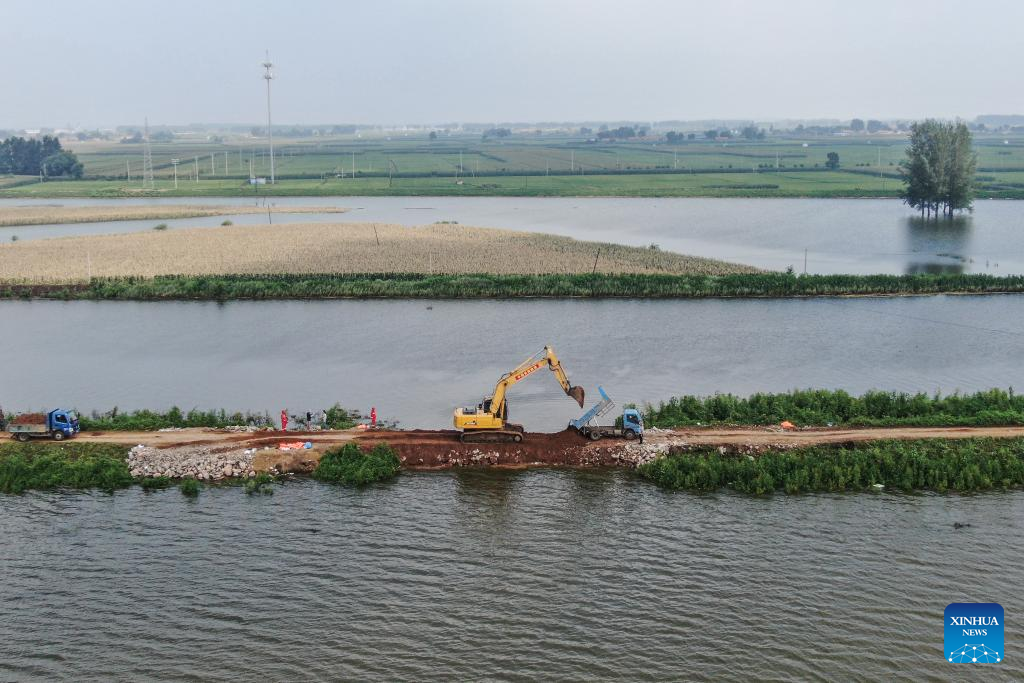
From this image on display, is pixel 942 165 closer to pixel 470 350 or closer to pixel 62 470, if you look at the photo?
pixel 470 350

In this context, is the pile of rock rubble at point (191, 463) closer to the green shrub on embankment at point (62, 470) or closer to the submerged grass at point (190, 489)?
the green shrub on embankment at point (62, 470)

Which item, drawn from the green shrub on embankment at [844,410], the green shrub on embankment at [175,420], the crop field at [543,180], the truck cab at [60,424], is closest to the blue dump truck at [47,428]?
the truck cab at [60,424]

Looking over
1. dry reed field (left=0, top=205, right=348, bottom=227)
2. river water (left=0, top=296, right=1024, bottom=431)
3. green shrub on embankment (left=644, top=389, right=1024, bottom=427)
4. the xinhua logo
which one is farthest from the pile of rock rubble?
dry reed field (left=0, top=205, right=348, bottom=227)

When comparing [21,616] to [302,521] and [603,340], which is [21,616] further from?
[603,340]

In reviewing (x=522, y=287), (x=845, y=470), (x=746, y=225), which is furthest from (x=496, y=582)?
(x=746, y=225)

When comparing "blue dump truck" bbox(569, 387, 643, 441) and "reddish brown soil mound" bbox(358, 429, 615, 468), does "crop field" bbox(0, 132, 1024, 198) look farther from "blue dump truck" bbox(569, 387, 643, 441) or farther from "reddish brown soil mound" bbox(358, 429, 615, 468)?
"reddish brown soil mound" bbox(358, 429, 615, 468)
